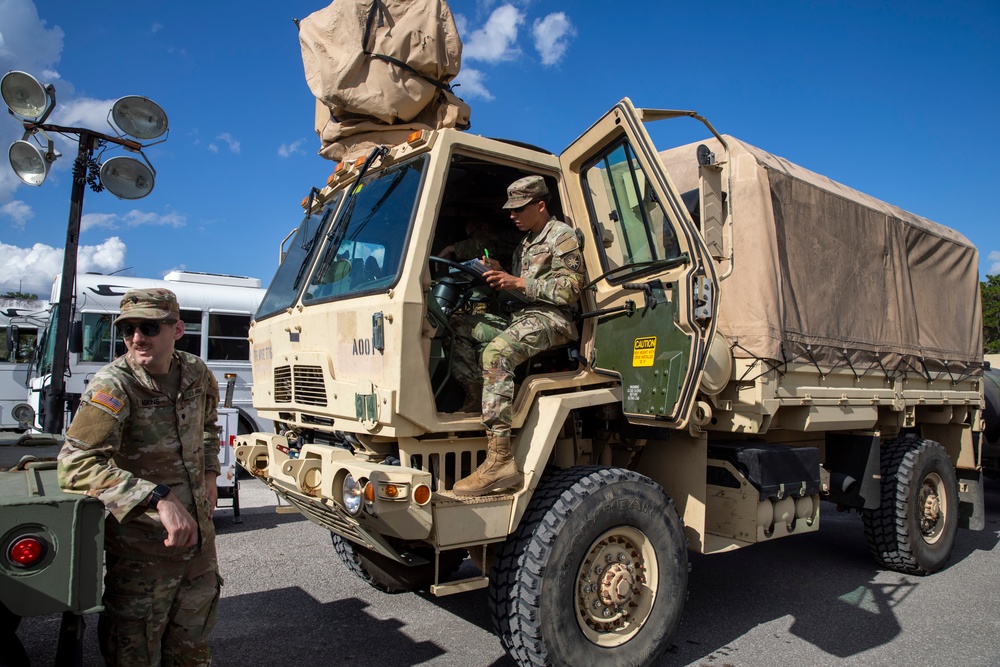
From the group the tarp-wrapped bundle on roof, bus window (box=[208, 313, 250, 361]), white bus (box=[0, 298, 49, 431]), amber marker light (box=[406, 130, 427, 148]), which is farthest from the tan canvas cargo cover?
white bus (box=[0, 298, 49, 431])

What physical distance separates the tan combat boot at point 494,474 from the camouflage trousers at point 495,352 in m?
0.07

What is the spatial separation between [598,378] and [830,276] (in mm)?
2093

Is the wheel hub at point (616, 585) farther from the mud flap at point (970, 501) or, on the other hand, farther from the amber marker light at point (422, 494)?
the mud flap at point (970, 501)

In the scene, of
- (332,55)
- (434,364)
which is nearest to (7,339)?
(332,55)

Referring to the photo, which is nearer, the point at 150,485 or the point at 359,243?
the point at 150,485

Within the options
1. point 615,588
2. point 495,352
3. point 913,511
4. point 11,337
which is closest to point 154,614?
point 495,352

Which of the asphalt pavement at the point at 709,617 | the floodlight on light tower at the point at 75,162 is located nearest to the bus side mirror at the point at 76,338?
the floodlight on light tower at the point at 75,162

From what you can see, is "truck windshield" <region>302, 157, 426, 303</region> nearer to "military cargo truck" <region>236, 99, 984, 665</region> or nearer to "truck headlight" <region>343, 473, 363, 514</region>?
"military cargo truck" <region>236, 99, 984, 665</region>

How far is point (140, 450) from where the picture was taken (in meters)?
2.86

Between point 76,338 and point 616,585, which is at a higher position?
point 76,338

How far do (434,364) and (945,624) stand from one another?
3.82 m

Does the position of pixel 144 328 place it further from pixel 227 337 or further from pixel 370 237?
pixel 227 337

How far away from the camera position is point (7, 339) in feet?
38.5

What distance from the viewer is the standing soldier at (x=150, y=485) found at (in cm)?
260
